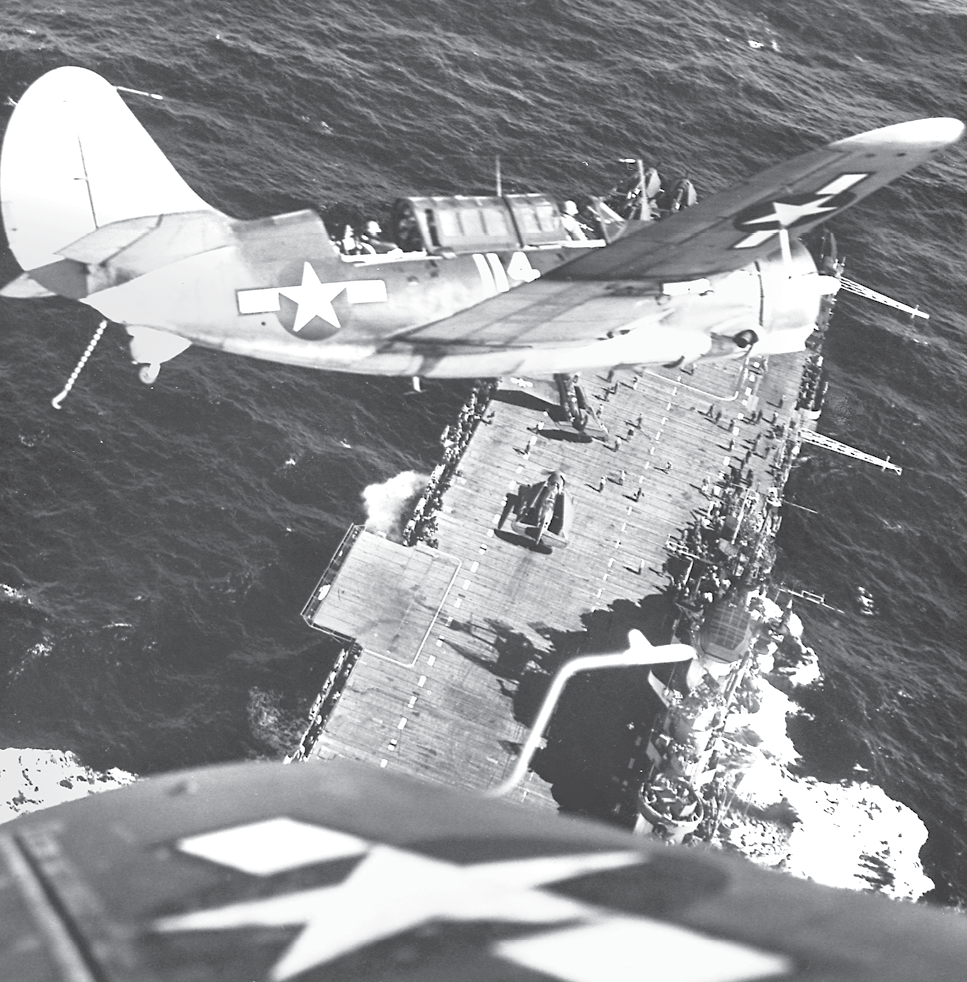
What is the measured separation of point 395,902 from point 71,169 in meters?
44.7

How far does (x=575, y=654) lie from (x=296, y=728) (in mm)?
15542

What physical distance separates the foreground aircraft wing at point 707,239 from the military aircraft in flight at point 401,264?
0.31 ft

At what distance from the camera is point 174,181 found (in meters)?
47.0

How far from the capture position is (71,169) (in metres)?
44.4

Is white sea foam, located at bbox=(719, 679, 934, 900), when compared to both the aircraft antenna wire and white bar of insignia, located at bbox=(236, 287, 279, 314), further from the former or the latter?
the aircraft antenna wire

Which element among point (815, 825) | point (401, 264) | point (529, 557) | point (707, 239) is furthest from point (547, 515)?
point (815, 825)

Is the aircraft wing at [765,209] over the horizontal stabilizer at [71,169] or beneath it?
over

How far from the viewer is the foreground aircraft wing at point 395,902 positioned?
6520 millimetres

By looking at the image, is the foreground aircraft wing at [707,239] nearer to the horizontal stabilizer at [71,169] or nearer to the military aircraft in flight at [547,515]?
the military aircraft in flight at [547,515]

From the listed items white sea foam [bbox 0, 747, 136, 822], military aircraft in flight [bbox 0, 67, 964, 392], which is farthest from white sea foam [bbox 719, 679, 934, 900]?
white sea foam [bbox 0, 747, 136, 822]

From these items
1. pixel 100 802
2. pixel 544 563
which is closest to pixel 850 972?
pixel 100 802

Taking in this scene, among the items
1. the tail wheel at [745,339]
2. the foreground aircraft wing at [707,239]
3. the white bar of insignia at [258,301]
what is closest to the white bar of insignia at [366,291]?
the foreground aircraft wing at [707,239]

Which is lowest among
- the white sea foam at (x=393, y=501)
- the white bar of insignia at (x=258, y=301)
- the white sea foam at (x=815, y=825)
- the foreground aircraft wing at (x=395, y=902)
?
the white sea foam at (x=815, y=825)

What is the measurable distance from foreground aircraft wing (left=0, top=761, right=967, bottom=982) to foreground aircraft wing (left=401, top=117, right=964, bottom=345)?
35337mm
